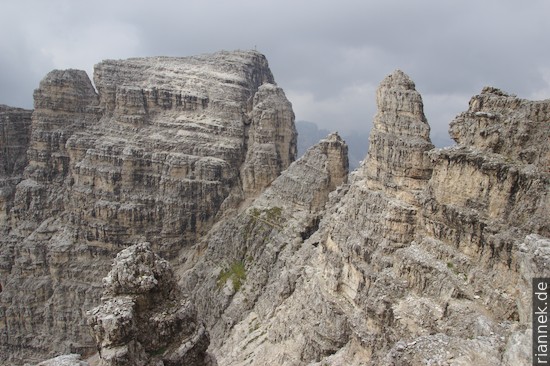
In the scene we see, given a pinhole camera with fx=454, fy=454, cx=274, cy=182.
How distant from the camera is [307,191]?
83938mm

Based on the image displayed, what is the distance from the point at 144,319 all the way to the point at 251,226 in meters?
63.2

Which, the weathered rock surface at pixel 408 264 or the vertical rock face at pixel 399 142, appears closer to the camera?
the weathered rock surface at pixel 408 264

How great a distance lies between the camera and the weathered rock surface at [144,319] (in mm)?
23766

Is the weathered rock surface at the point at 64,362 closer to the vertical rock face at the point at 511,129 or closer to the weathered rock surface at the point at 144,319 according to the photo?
the weathered rock surface at the point at 144,319

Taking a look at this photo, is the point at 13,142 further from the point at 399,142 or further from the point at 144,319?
the point at 144,319

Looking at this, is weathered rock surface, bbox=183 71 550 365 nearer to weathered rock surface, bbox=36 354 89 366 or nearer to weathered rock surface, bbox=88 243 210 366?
weathered rock surface, bbox=88 243 210 366

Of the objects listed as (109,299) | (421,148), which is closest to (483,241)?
(421,148)

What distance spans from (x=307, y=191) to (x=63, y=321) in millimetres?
62331

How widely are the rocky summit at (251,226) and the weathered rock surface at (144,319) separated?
0.10 metres

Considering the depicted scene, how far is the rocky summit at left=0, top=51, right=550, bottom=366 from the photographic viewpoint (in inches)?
1057

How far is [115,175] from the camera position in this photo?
10512 cm

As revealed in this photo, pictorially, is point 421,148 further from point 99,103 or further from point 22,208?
point 22,208

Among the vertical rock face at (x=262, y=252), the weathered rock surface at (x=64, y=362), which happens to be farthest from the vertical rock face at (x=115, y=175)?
the weathered rock surface at (x=64, y=362)

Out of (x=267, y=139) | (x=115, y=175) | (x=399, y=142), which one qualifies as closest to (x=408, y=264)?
(x=399, y=142)
